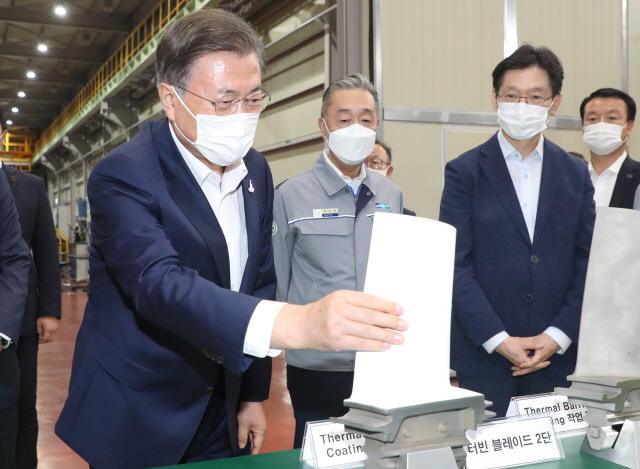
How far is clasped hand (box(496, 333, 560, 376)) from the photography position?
1.84 m

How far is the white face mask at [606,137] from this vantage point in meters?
3.30

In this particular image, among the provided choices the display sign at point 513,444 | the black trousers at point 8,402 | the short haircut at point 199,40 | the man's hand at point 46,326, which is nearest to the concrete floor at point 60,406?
the man's hand at point 46,326

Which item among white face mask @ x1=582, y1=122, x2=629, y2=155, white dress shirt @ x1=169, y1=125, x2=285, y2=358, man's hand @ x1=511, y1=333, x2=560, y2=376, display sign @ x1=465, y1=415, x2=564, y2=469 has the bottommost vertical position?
display sign @ x1=465, y1=415, x2=564, y2=469

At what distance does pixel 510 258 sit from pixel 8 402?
174 cm

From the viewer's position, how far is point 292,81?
755 cm

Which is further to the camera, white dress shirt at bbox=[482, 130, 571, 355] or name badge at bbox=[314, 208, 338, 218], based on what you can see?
name badge at bbox=[314, 208, 338, 218]

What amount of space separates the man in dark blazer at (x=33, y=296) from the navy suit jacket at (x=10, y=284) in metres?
0.70

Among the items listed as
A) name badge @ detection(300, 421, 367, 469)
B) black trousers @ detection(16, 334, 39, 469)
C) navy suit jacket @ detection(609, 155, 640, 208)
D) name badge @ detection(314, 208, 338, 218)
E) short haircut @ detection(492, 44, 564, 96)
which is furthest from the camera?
navy suit jacket @ detection(609, 155, 640, 208)

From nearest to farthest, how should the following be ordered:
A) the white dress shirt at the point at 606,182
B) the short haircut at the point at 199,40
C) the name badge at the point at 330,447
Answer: the name badge at the point at 330,447 < the short haircut at the point at 199,40 < the white dress shirt at the point at 606,182

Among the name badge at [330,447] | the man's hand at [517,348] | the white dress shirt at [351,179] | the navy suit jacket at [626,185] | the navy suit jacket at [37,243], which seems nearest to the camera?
the name badge at [330,447]

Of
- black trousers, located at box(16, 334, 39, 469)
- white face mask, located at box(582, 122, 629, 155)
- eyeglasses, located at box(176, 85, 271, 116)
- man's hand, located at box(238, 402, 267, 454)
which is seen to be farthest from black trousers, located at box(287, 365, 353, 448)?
white face mask, located at box(582, 122, 629, 155)

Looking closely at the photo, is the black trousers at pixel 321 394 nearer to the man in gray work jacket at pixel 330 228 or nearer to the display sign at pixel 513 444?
the man in gray work jacket at pixel 330 228

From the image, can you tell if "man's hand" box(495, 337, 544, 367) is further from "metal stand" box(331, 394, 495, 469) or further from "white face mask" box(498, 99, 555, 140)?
"metal stand" box(331, 394, 495, 469)

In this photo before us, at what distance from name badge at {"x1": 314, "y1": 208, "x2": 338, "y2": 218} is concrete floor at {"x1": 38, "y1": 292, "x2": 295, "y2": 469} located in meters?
1.75
